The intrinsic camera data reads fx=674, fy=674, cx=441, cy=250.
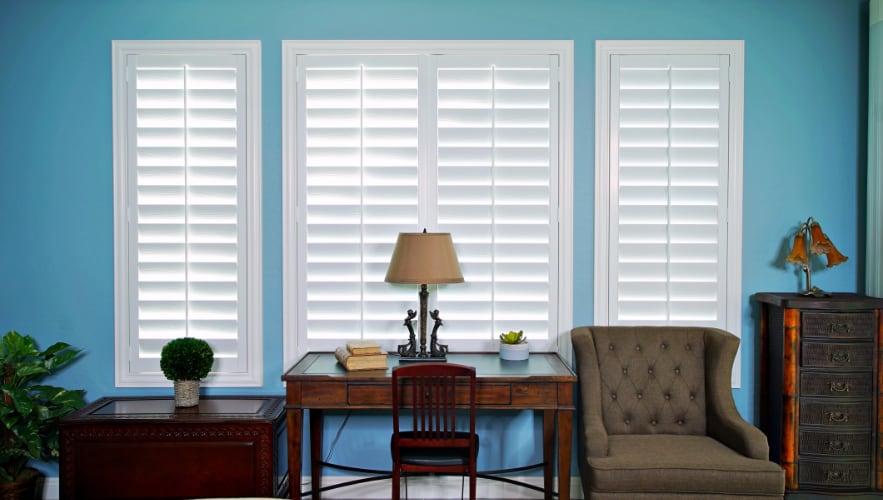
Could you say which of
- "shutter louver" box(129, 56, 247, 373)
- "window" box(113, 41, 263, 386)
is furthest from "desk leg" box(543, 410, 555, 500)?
"shutter louver" box(129, 56, 247, 373)

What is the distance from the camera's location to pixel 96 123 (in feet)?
11.7

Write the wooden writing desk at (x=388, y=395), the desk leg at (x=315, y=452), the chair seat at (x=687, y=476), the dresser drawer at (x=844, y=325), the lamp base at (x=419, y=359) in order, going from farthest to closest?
the desk leg at (x=315, y=452), the lamp base at (x=419, y=359), the dresser drawer at (x=844, y=325), the wooden writing desk at (x=388, y=395), the chair seat at (x=687, y=476)

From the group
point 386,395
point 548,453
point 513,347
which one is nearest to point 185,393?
point 386,395

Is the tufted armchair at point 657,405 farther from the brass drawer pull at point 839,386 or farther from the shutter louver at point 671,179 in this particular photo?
the brass drawer pull at point 839,386

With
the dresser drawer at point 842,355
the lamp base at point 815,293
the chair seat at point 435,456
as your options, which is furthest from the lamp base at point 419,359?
the lamp base at point 815,293

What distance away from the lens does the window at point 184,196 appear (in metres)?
3.55

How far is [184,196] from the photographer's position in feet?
11.7

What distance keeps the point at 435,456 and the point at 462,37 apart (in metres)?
2.13

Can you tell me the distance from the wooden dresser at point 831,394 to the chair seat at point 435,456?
1.57m

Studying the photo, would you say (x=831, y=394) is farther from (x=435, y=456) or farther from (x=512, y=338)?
(x=435, y=456)

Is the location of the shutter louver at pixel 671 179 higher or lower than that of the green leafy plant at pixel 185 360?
higher

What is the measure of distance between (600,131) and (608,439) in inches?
61.7

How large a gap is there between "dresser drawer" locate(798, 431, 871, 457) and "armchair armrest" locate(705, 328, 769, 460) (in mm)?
310

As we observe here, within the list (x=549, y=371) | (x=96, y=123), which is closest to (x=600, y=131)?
(x=549, y=371)
